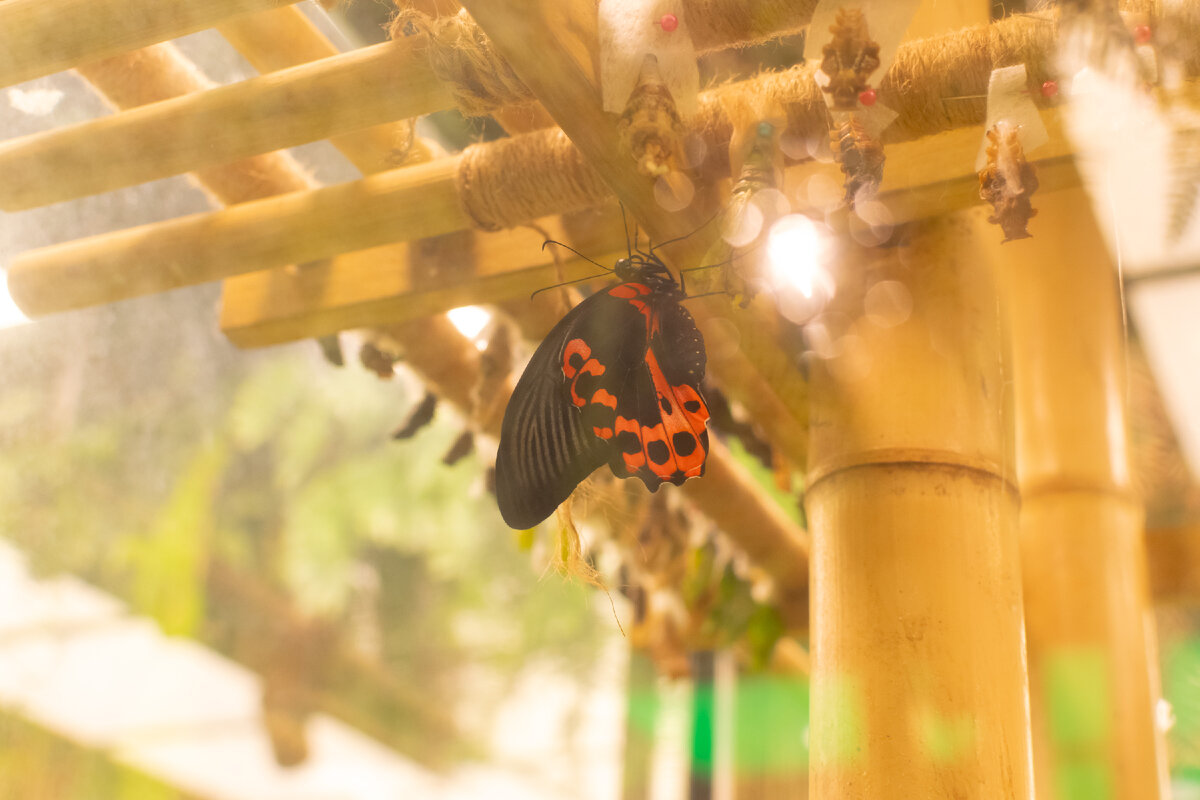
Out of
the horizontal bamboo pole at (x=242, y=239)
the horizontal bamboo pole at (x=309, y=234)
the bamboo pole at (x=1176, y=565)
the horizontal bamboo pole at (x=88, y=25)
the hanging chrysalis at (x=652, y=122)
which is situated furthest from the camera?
the bamboo pole at (x=1176, y=565)

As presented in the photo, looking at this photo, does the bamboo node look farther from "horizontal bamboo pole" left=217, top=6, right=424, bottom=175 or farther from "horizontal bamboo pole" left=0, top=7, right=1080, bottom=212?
"horizontal bamboo pole" left=217, top=6, right=424, bottom=175

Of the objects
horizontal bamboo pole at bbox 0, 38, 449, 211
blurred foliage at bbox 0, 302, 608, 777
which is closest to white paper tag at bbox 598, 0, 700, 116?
horizontal bamboo pole at bbox 0, 38, 449, 211

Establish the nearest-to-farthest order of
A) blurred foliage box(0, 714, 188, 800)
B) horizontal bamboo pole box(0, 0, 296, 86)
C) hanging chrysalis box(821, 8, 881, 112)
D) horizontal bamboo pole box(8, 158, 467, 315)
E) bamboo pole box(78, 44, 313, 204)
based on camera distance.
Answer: hanging chrysalis box(821, 8, 881, 112) < horizontal bamboo pole box(0, 0, 296, 86) < horizontal bamboo pole box(8, 158, 467, 315) < bamboo pole box(78, 44, 313, 204) < blurred foliage box(0, 714, 188, 800)

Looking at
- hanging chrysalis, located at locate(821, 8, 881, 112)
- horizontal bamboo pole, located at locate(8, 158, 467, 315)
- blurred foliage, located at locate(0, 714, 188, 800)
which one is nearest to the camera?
hanging chrysalis, located at locate(821, 8, 881, 112)

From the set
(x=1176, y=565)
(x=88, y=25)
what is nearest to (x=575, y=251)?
(x=88, y=25)

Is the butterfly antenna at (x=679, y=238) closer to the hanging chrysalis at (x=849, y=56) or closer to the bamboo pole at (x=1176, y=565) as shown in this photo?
the hanging chrysalis at (x=849, y=56)

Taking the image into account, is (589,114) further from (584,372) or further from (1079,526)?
(1079,526)

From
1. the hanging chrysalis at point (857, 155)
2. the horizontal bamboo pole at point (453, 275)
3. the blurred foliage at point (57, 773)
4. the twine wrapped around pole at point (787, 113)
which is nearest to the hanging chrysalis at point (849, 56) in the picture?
the hanging chrysalis at point (857, 155)

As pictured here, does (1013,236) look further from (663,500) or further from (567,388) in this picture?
(663,500)
